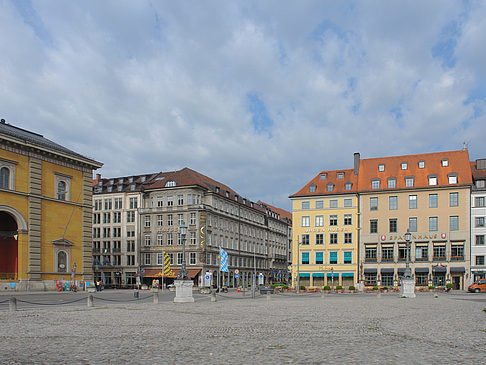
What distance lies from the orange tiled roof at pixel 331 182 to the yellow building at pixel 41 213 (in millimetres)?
33649

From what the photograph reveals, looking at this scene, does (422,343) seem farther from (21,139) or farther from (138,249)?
(138,249)

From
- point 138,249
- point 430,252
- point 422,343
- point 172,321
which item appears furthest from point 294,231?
point 422,343

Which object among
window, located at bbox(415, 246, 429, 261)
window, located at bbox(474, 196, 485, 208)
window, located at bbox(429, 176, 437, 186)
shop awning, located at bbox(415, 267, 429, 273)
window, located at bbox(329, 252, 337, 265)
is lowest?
shop awning, located at bbox(415, 267, 429, 273)

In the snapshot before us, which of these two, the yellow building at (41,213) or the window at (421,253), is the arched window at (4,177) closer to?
the yellow building at (41,213)

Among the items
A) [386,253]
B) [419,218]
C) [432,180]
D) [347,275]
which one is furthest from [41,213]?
[432,180]

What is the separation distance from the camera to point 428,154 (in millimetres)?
75062

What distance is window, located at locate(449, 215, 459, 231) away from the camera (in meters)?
68.1

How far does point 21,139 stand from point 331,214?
4470 cm

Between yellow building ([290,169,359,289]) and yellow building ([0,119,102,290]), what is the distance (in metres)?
31.7

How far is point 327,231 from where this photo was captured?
7594 cm

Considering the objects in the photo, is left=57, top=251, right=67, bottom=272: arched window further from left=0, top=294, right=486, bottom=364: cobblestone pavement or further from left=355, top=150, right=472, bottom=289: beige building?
left=355, top=150, right=472, bottom=289: beige building

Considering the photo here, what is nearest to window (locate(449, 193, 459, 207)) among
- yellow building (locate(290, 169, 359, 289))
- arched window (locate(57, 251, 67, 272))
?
yellow building (locate(290, 169, 359, 289))

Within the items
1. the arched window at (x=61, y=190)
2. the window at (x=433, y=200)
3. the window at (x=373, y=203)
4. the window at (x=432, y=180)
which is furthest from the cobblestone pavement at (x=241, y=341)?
the window at (x=373, y=203)

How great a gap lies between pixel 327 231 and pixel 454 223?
17546 millimetres
